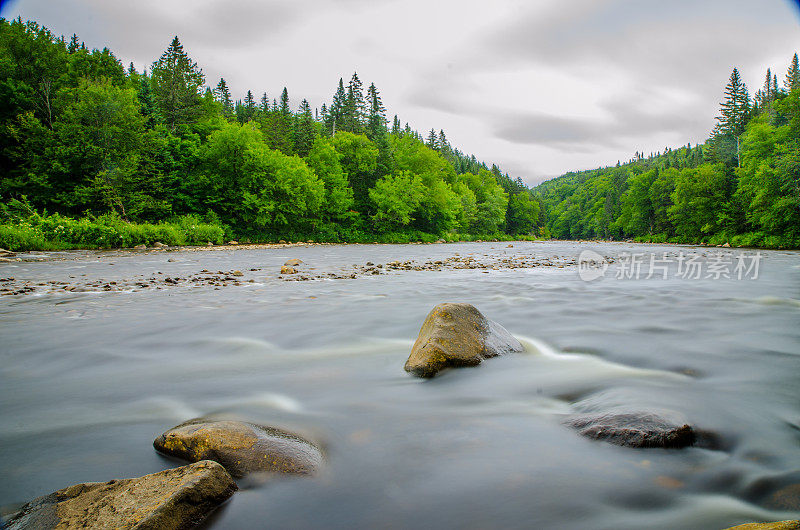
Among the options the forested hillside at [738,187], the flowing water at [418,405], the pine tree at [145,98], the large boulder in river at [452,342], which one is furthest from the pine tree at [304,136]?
the large boulder in river at [452,342]

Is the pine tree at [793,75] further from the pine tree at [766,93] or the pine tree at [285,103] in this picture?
the pine tree at [285,103]

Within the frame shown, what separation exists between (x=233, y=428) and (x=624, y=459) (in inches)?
88.2

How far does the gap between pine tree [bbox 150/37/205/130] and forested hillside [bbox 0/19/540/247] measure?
0.16 metres

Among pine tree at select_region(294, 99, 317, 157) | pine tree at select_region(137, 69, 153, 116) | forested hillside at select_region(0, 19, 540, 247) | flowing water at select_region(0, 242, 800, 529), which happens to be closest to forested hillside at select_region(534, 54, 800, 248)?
forested hillside at select_region(0, 19, 540, 247)

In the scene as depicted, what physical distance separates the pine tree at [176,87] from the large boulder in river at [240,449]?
170ft

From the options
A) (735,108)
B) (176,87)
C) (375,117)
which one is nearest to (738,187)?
Result: (735,108)

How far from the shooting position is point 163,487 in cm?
178

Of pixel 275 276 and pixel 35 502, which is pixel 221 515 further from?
pixel 275 276

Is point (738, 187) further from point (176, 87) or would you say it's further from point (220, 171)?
point (176, 87)

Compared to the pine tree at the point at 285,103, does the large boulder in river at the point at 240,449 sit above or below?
below

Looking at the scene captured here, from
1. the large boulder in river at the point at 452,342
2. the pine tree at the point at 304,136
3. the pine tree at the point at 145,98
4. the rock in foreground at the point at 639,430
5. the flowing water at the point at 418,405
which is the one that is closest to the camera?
the flowing water at the point at 418,405

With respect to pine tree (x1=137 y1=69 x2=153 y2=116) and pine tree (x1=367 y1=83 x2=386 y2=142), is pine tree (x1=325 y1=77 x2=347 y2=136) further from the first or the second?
pine tree (x1=137 y1=69 x2=153 y2=116)

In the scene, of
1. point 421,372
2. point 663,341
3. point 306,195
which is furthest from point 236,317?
point 306,195

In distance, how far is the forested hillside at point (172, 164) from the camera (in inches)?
1323
